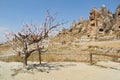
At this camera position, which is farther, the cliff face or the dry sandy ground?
the cliff face

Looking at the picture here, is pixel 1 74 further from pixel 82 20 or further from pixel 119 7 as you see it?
pixel 82 20

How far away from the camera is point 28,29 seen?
690 inches

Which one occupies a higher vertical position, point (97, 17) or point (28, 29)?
point (97, 17)

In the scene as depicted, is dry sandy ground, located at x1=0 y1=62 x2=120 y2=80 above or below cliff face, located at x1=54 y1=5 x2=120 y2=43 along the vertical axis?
below

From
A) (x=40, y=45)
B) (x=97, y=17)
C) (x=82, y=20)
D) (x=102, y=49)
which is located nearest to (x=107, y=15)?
(x=97, y=17)

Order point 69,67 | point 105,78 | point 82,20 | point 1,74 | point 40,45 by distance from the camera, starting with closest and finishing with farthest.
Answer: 1. point 105,78
2. point 1,74
3. point 69,67
4. point 40,45
5. point 82,20

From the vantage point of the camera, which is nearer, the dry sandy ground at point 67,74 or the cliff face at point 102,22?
the dry sandy ground at point 67,74

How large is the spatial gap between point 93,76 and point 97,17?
5863 cm

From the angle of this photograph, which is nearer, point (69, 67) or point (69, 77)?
point (69, 77)

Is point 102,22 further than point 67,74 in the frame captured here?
Yes

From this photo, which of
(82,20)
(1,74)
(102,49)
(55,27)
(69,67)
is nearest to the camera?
(1,74)

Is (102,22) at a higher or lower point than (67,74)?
higher

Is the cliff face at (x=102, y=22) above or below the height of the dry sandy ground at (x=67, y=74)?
above

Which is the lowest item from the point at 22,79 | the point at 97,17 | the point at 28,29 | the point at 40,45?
the point at 22,79
